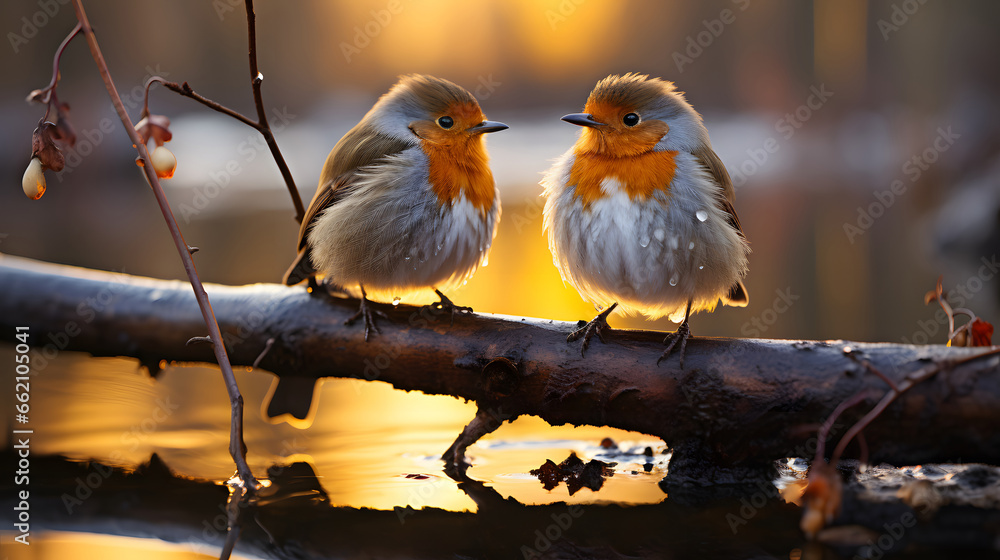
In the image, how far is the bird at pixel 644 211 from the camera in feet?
6.16

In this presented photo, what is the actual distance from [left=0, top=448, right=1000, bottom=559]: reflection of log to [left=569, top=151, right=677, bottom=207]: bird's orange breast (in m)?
0.76

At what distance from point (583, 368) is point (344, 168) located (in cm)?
99

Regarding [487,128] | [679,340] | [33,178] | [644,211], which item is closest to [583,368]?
[679,340]

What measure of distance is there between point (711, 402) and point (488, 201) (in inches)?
34.0

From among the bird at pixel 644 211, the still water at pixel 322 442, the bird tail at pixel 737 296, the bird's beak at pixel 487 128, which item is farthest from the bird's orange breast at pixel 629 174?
the still water at pixel 322 442

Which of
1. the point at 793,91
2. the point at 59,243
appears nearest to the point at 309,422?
the point at 59,243

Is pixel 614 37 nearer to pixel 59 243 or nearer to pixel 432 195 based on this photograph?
pixel 59 243

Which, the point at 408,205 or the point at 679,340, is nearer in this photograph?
the point at 679,340

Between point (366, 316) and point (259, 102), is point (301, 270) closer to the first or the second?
point (366, 316)

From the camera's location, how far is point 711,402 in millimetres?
1681

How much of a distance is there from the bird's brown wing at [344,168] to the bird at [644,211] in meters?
0.51

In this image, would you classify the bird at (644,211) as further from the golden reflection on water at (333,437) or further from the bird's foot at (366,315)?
the bird's foot at (366,315)

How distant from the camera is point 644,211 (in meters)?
1.88

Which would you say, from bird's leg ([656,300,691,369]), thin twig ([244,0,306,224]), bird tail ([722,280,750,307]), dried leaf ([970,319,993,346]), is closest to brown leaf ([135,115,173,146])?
thin twig ([244,0,306,224])
